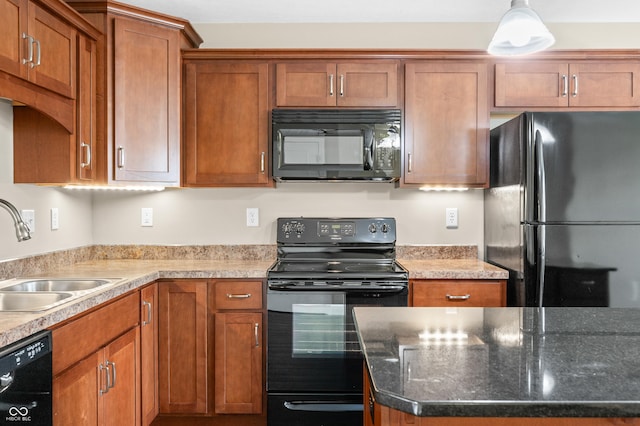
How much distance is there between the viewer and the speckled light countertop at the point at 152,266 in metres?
1.47

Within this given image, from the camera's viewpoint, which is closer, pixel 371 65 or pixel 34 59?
pixel 34 59

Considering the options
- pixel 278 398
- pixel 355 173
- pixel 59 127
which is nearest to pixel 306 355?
pixel 278 398

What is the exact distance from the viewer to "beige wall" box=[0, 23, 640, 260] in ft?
9.59

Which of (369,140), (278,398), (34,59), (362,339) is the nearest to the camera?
(362,339)

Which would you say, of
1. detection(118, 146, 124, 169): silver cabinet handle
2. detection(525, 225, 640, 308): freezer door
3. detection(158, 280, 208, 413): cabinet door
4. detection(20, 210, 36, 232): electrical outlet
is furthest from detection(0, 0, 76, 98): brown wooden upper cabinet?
detection(525, 225, 640, 308): freezer door

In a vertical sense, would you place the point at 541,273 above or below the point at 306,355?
above

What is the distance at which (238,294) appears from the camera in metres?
2.38

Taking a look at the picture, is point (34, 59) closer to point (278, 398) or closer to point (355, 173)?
point (355, 173)

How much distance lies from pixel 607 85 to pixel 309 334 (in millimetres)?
2192

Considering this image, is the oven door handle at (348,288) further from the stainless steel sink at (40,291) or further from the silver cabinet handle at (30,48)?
the silver cabinet handle at (30,48)

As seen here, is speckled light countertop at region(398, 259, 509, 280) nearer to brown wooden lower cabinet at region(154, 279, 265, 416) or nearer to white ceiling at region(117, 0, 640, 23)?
brown wooden lower cabinet at region(154, 279, 265, 416)

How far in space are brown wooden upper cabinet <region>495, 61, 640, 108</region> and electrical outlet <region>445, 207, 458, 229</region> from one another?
0.71 m

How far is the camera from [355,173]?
2.59m

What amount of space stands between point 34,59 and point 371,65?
166 centimetres
